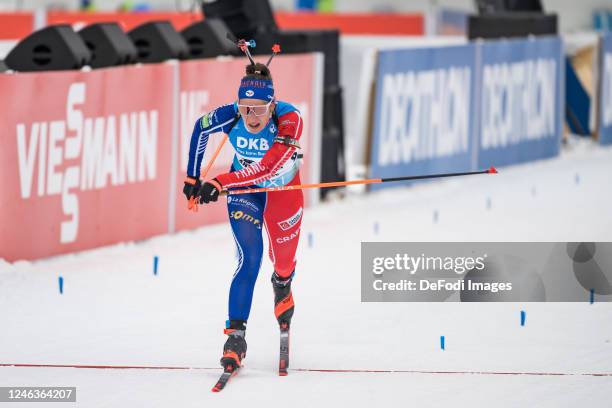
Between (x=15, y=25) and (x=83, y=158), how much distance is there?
42.5ft

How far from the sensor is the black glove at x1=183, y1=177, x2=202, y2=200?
7434mm

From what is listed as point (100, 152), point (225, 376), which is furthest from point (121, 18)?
point (225, 376)

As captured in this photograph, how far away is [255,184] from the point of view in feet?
24.7

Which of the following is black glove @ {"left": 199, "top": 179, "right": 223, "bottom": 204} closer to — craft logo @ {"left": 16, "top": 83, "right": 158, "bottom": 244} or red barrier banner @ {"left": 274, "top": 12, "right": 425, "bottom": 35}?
craft logo @ {"left": 16, "top": 83, "right": 158, "bottom": 244}

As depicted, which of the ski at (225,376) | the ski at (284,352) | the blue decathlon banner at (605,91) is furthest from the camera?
the blue decathlon banner at (605,91)

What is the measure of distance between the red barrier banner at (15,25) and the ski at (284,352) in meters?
16.4

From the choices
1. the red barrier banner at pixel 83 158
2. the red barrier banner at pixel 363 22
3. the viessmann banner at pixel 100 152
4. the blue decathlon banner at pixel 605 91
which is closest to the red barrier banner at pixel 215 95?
the viessmann banner at pixel 100 152

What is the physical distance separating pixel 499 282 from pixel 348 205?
14.9ft

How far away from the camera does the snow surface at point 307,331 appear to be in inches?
282

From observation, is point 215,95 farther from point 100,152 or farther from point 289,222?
point 289,222

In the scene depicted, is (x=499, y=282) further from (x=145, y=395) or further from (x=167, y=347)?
(x=145, y=395)

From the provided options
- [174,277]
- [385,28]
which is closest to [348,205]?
[174,277]

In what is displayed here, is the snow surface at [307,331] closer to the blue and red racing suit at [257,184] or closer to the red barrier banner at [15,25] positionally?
the blue and red racing suit at [257,184]

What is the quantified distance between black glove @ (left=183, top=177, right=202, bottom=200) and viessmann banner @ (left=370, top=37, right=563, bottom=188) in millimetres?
7864
